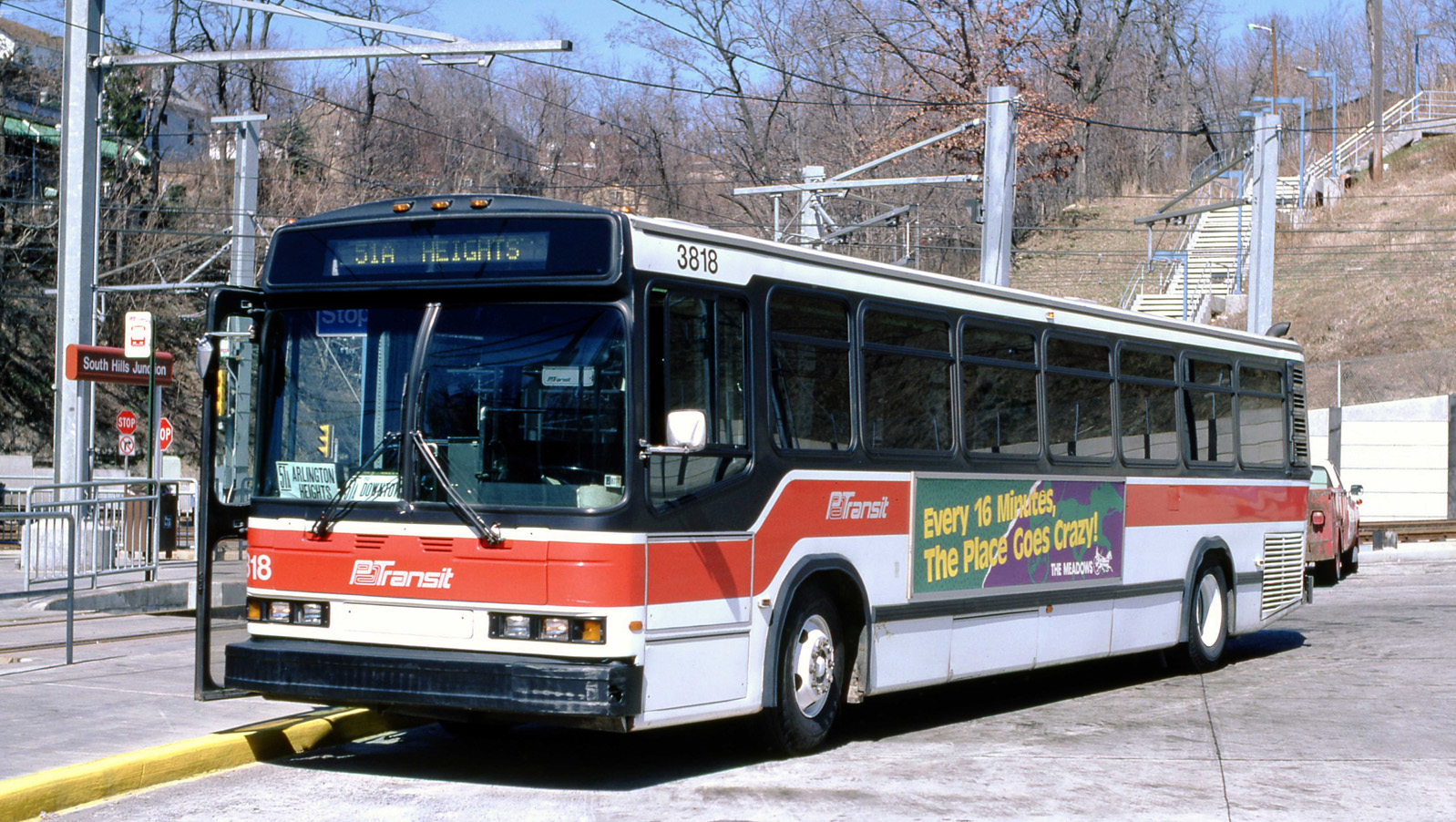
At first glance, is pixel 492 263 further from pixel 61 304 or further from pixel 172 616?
pixel 61 304

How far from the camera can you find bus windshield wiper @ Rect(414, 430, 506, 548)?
24.9 feet

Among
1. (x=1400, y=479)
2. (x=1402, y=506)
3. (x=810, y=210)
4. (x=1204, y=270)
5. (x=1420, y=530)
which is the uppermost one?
(x=1204, y=270)

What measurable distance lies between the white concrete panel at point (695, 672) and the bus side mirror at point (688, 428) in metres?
1.02

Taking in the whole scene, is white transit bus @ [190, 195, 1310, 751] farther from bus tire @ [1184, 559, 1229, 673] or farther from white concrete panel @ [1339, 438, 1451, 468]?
white concrete panel @ [1339, 438, 1451, 468]

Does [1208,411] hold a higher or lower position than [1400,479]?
higher

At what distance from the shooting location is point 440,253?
805 centimetres

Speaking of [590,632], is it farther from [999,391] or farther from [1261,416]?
[1261,416]

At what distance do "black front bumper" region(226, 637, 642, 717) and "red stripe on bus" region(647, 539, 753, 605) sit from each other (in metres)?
0.47

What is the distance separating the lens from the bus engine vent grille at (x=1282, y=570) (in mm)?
14930

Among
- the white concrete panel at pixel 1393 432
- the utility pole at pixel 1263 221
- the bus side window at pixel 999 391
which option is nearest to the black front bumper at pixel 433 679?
the bus side window at pixel 999 391

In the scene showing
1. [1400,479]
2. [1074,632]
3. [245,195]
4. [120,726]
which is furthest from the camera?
[1400,479]

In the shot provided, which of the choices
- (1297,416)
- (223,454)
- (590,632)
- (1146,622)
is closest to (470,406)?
(590,632)

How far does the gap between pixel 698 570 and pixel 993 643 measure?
344cm

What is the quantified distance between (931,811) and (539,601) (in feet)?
7.05
